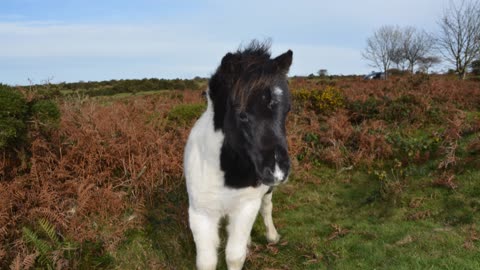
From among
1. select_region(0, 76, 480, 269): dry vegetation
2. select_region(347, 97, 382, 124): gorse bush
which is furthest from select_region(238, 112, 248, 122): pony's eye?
select_region(347, 97, 382, 124): gorse bush

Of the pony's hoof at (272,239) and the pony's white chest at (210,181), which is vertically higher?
the pony's white chest at (210,181)

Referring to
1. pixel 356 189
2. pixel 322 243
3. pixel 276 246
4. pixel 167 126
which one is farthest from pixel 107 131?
pixel 356 189

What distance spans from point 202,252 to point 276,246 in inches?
66.1

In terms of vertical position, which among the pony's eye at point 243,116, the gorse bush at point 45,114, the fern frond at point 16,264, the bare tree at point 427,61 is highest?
the bare tree at point 427,61

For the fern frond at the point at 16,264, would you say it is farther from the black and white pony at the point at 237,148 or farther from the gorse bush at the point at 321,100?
the gorse bush at the point at 321,100

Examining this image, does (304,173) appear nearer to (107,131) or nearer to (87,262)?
(107,131)

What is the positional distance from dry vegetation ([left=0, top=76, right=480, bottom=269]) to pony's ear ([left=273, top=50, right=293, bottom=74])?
2.78 meters

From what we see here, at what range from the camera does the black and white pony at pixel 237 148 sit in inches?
110

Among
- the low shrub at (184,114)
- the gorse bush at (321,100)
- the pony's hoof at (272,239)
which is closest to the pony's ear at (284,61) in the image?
the pony's hoof at (272,239)

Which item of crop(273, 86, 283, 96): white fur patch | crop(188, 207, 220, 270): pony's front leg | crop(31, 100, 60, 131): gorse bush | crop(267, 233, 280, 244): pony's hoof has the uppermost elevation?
crop(273, 86, 283, 96): white fur patch

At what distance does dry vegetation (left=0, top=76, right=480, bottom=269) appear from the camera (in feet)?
15.4

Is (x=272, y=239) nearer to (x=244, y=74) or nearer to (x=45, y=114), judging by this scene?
(x=244, y=74)

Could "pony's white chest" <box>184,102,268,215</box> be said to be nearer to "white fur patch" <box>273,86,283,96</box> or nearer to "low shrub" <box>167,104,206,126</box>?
"white fur patch" <box>273,86,283,96</box>

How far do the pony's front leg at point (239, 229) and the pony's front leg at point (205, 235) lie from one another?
15cm
